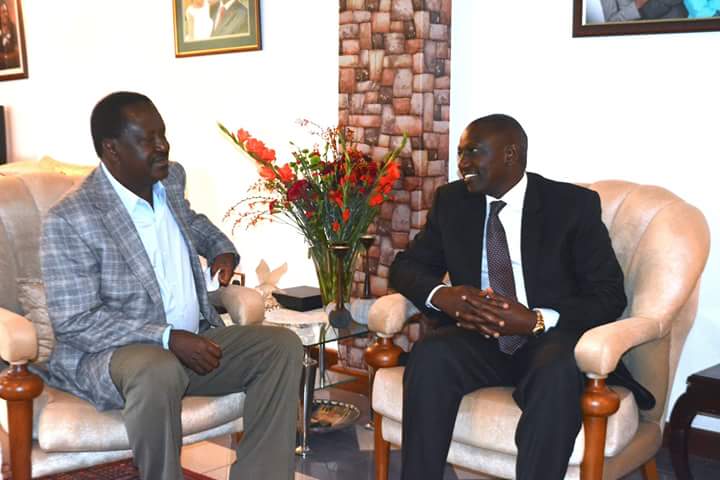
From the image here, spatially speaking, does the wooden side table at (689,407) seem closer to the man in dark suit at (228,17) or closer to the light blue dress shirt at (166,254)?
the light blue dress shirt at (166,254)

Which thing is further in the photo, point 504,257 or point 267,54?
point 267,54

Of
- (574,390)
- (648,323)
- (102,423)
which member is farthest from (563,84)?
(102,423)

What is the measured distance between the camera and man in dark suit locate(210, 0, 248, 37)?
454 centimetres

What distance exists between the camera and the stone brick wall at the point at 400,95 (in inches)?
144

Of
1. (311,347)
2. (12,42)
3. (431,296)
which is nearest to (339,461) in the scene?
(311,347)

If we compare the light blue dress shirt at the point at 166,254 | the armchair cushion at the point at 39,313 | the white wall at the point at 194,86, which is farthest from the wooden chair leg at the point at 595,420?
the white wall at the point at 194,86

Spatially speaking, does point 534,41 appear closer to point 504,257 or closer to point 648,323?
point 504,257

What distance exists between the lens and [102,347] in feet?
8.37

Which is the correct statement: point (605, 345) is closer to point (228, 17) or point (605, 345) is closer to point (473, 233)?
point (473, 233)

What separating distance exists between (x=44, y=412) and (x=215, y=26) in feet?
8.94

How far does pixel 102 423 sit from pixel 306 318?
112cm

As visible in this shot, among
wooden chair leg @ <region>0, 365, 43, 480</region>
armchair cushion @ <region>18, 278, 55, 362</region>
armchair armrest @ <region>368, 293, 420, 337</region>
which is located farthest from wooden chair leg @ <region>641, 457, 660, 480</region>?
armchair cushion @ <region>18, 278, 55, 362</region>

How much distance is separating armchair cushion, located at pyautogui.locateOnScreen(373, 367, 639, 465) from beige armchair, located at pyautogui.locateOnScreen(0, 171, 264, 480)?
70cm

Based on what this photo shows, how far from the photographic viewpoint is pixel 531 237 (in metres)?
2.82
